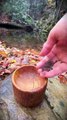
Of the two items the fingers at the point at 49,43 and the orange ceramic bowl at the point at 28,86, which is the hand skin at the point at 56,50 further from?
the orange ceramic bowl at the point at 28,86

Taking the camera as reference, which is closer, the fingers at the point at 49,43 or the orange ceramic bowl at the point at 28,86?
the fingers at the point at 49,43

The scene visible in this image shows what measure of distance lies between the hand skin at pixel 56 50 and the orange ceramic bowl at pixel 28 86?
16 centimetres

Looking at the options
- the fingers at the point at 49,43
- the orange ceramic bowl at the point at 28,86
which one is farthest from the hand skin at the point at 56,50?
the orange ceramic bowl at the point at 28,86

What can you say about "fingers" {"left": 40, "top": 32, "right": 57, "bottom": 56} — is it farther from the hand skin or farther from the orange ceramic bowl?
the orange ceramic bowl

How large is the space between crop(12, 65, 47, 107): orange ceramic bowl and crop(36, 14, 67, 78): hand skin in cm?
16

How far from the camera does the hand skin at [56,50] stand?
224cm

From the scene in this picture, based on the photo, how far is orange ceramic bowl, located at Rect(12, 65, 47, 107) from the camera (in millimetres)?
2701

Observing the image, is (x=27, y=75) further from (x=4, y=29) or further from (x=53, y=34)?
(x=4, y=29)

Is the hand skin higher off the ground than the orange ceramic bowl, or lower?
higher

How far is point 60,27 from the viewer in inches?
84.4

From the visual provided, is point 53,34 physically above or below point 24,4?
above

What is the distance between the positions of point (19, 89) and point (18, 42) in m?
4.88

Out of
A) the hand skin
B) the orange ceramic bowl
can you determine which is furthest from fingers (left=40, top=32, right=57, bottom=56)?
the orange ceramic bowl

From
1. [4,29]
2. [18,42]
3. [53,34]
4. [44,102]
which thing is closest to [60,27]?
[53,34]
